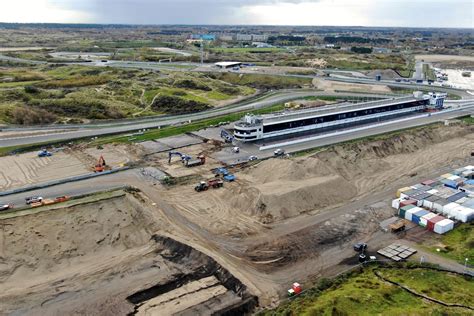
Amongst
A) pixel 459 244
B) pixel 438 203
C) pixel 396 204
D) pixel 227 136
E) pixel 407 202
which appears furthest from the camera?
pixel 227 136

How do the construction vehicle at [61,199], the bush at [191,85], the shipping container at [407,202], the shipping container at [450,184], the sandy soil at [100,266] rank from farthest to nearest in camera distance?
1. the bush at [191,85]
2. the shipping container at [450,184]
3. the shipping container at [407,202]
4. the construction vehicle at [61,199]
5. the sandy soil at [100,266]

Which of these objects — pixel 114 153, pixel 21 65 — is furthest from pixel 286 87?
pixel 21 65

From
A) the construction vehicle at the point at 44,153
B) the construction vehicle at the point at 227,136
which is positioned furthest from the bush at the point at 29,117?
the construction vehicle at the point at 227,136

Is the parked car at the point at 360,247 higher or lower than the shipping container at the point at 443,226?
lower

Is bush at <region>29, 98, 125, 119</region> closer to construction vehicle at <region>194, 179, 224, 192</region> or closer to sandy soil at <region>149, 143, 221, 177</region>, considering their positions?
sandy soil at <region>149, 143, 221, 177</region>

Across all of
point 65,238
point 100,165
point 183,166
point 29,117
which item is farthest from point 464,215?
point 29,117

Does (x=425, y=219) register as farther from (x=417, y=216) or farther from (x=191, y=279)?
(x=191, y=279)

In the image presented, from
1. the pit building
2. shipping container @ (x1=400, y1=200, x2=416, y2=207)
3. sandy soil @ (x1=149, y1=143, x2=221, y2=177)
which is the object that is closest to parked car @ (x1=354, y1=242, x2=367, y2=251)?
shipping container @ (x1=400, y1=200, x2=416, y2=207)

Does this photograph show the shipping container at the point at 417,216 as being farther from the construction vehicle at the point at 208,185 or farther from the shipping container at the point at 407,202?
the construction vehicle at the point at 208,185
